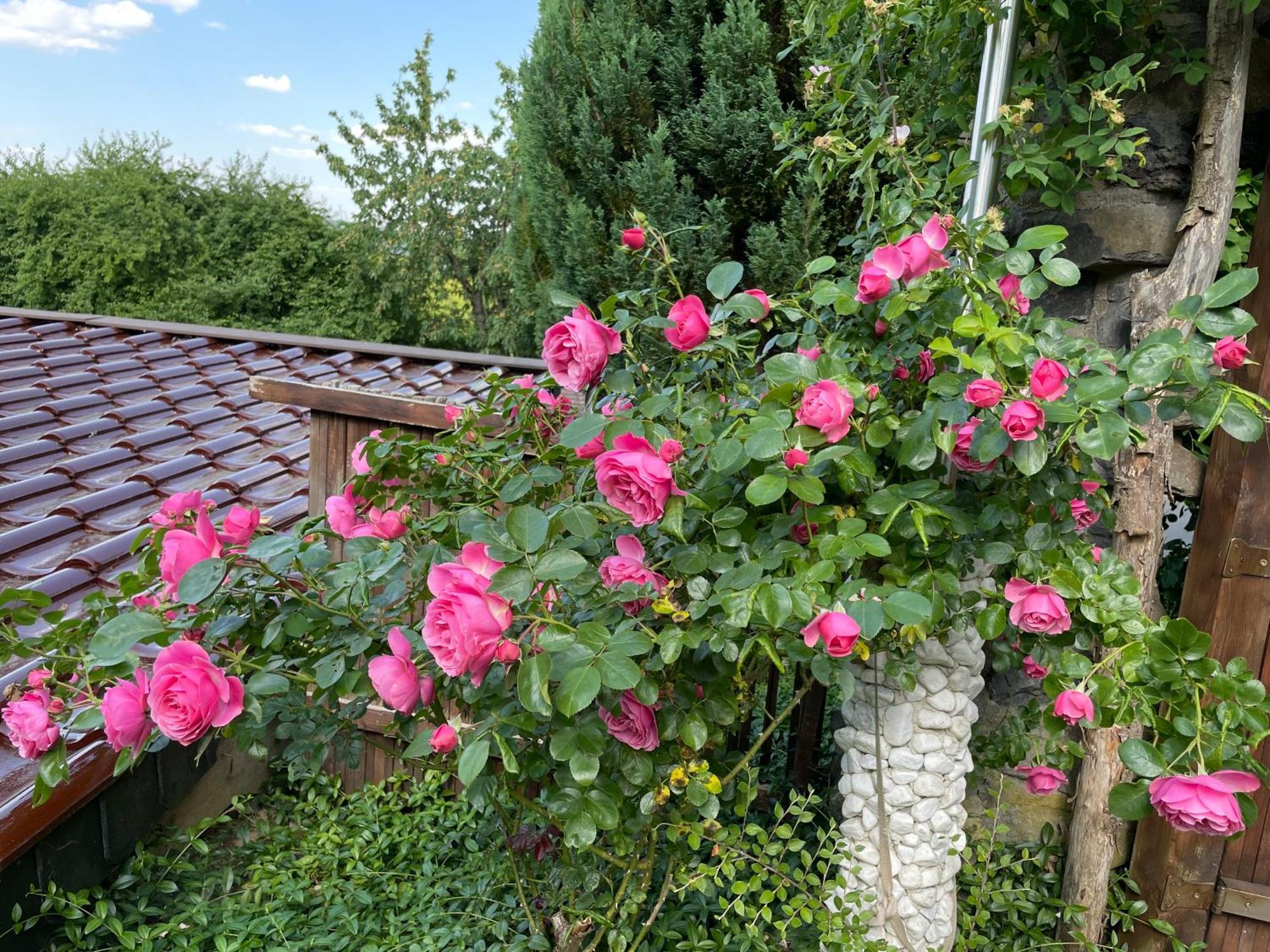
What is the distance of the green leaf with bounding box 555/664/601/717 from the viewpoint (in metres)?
1.00

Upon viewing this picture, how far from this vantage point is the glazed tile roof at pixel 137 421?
2.50m

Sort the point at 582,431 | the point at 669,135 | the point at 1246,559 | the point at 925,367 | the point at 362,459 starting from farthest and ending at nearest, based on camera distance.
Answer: the point at 669,135 → the point at 1246,559 → the point at 362,459 → the point at 925,367 → the point at 582,431

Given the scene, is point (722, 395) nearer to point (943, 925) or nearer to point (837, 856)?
point (837, 856)

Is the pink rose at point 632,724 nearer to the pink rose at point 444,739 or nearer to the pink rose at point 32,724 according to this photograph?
the pink rose at point 444,739

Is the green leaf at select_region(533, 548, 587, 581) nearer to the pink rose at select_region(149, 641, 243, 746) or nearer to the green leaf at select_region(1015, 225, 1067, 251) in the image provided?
the pink rose at select_region(149, 641, 243, 746)

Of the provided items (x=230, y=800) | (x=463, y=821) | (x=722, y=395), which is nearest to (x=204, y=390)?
(x=230, y=800)

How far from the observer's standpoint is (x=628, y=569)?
1227 millimetres

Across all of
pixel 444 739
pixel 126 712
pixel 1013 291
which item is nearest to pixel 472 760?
pixel 444 739

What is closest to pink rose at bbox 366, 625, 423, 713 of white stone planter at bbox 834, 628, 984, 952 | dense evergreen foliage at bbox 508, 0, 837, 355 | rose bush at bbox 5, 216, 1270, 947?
rose bush at bbox 5, 216, 1270, 947

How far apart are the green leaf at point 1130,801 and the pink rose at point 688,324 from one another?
3.07 ft

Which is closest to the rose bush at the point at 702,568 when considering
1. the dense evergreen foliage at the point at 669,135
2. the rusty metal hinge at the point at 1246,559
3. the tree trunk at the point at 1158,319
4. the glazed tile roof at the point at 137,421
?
the tree trunk at the point at 1158,319

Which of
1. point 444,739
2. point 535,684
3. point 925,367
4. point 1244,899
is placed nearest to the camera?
point 535,684

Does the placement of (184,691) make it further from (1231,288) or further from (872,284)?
(1231,288)

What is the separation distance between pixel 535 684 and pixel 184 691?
0.55m
